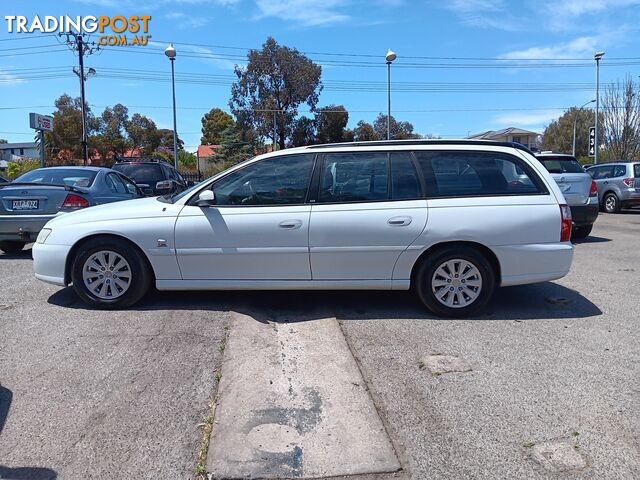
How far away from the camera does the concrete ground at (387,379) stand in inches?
116

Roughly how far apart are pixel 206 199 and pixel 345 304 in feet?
6.07

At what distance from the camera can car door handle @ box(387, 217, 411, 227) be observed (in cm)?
521

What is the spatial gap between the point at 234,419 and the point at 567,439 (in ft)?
6.45

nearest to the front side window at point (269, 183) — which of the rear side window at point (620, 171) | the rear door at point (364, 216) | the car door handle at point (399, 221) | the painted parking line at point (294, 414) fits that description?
the rear door at point (364, 216)

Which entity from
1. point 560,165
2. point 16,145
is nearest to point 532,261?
point 560,165

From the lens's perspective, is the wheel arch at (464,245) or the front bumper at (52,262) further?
the front bumper at (52,262)

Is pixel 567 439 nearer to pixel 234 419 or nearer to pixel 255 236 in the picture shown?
pixel 234 419

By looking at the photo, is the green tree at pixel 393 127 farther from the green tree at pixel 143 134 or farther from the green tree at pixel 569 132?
the green tree at pixel 143 134

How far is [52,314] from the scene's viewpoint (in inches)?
213

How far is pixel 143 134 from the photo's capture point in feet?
215

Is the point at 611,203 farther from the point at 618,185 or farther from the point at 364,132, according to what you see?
the point at 364,132

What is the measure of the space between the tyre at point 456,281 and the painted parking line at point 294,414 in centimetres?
113

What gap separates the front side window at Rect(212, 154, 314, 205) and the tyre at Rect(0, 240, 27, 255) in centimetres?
532

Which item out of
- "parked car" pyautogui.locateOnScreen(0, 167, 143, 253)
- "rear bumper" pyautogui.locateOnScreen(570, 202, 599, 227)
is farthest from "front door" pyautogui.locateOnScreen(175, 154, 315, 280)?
"rear bumper" pyautogui.locateOnScreen(570, 202, 599, 227)
